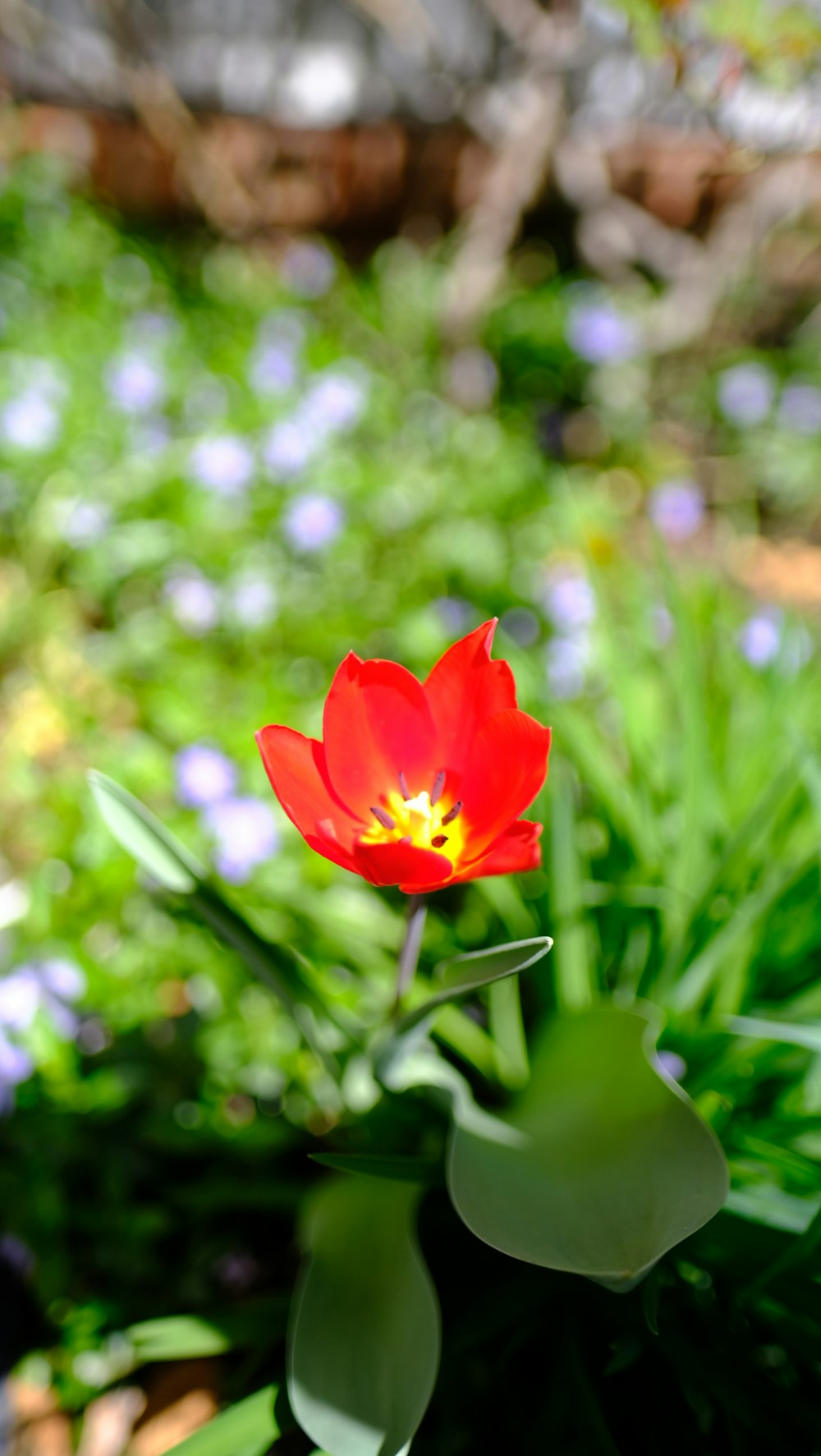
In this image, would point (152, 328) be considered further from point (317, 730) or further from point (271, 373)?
point (317, 730)

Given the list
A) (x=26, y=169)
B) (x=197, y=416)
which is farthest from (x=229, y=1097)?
(x=26, y=169)

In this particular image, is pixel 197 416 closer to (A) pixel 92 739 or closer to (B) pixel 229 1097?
(A) pixel 92 739

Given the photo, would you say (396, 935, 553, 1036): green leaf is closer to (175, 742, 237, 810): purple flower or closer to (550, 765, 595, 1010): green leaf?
(550, 765, 595, 1010): green leaf

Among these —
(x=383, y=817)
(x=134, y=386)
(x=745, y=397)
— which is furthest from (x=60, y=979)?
(x=745, y=397)

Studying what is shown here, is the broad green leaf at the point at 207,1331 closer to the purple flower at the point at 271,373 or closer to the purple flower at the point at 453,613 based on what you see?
the purple flower at the point at 453,613

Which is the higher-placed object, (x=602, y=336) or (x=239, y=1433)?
(x=602, y=336)

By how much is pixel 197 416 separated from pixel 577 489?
0.91 m

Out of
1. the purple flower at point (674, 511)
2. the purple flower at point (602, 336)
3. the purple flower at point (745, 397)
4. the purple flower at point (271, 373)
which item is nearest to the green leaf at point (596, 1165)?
the purple flower at point (674, 511)

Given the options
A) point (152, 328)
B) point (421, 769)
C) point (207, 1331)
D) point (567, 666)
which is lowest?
point (207, 1331)

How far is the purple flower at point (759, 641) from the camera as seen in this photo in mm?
1771

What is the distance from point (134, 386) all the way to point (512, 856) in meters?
1.89

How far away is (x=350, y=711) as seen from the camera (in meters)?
0.78

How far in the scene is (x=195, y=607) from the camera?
6.32 feet

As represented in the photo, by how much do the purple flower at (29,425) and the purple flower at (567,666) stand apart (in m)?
1.14
